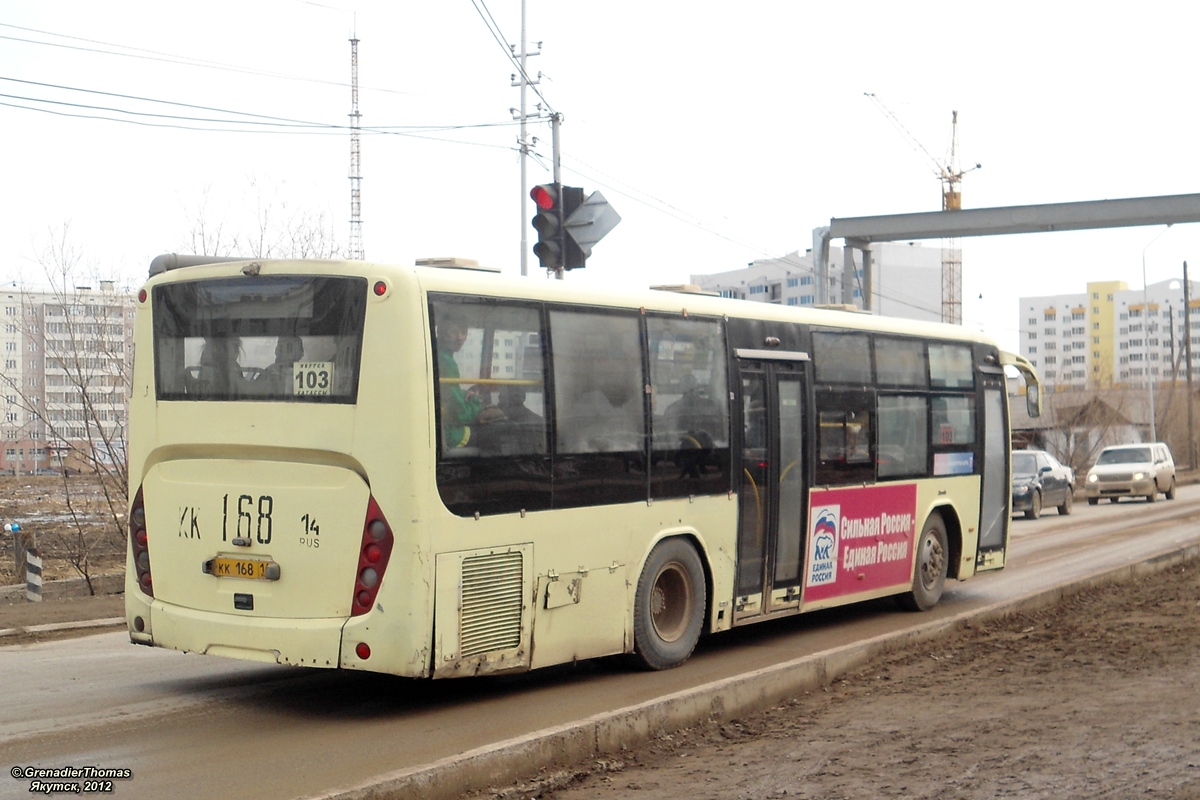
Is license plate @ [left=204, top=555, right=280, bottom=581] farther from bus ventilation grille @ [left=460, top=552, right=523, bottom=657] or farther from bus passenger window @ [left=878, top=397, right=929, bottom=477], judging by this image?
bus passenger window @ [left=878, top=397, right=929, bottom=477]

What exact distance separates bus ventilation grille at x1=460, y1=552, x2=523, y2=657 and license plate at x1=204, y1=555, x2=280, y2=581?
3.91 feet

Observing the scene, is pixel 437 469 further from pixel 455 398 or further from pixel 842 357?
pixel 842 357

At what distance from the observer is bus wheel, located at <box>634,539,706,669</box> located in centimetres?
980

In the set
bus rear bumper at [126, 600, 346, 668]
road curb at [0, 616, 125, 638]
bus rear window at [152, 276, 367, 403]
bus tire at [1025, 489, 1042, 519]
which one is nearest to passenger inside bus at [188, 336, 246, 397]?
bus rear window at [152, 276, 367, 403]

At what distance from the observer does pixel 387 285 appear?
8.01 metres

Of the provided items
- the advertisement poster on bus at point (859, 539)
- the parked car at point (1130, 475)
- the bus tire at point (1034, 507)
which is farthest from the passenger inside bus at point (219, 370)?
the parked car at point (1130, 475)

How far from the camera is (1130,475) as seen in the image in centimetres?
3766

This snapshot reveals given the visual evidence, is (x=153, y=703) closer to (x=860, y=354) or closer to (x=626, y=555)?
(x=626, y=555)

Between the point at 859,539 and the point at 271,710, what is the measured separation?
626 cm

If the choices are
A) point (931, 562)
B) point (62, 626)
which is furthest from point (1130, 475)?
point (62, 626)

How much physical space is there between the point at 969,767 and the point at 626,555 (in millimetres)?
3477

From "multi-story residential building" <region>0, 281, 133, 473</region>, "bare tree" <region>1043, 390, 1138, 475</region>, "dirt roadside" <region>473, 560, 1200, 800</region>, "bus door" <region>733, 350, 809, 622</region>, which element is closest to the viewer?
"dirt roadside" <region>473, 560, 1200, 800</region>

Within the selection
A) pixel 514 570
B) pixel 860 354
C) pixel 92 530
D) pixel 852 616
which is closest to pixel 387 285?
pixel 514 570

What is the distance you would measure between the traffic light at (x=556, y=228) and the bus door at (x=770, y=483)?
234 cm
